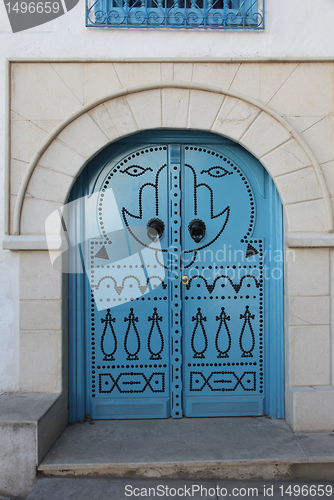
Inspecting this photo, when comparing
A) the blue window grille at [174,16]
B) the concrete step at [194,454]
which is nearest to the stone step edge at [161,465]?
the concrete step at [194,454]

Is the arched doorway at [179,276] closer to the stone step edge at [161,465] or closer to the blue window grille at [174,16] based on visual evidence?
the stone step edge at [161,465]

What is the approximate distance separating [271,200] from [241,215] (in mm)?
319

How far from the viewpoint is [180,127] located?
10.6 ft

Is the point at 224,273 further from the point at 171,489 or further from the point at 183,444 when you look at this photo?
the point at 171,489

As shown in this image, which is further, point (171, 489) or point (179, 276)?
point (179, 276)

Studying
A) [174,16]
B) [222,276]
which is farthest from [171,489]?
[174,16]

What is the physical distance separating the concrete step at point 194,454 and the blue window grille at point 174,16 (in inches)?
138

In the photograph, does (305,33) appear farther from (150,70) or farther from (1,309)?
(1,309)

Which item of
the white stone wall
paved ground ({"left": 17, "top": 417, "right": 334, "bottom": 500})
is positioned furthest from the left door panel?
paved ground ({"left": 17, "top": 417, "right": 334, "bottom": 500})

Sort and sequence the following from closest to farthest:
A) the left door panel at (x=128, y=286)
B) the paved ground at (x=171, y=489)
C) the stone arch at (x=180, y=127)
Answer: the paved ground at (x=171, y=489)
the stone arch at (x=180, y=127)
the left door panel at (x=128, y=286)

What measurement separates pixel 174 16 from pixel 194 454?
12.0 feet

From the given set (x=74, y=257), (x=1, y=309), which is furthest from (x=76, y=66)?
(x=1, y=309)

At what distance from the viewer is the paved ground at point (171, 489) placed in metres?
2.54

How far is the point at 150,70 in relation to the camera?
126 inches
